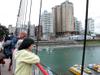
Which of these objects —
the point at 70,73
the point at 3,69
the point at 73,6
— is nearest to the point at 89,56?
the point at 70,73

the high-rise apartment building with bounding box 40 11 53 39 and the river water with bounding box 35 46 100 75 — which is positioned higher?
the high-rise apartment building with bounding box 40 11 53 39

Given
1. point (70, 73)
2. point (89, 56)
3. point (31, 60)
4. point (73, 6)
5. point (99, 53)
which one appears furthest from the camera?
point (99, 53)

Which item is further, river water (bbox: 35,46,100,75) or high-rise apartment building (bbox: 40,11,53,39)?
river water (bbox: 35,46,100,75)

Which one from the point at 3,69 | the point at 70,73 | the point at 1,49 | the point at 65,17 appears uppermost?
→ the point at 65,17

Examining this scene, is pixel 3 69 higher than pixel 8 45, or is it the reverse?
pixel 8 45

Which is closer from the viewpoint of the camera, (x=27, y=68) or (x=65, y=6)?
(x=27, y=68)

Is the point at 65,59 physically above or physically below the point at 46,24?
below

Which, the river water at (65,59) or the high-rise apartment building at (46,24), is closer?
the high-rise apartment building at (46,24)

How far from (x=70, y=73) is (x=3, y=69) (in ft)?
76.1

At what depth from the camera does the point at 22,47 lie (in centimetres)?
249

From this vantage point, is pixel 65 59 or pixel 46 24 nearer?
pixel 46 24

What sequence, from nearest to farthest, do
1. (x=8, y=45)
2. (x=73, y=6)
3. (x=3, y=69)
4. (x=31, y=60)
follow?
(x=31, y=60), (x=8, y=45), (x=3, y=69), (x=73, y=6)

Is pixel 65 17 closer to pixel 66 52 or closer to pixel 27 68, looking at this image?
pixel 27 68

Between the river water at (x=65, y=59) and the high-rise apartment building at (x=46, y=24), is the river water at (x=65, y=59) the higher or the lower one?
the lower one
